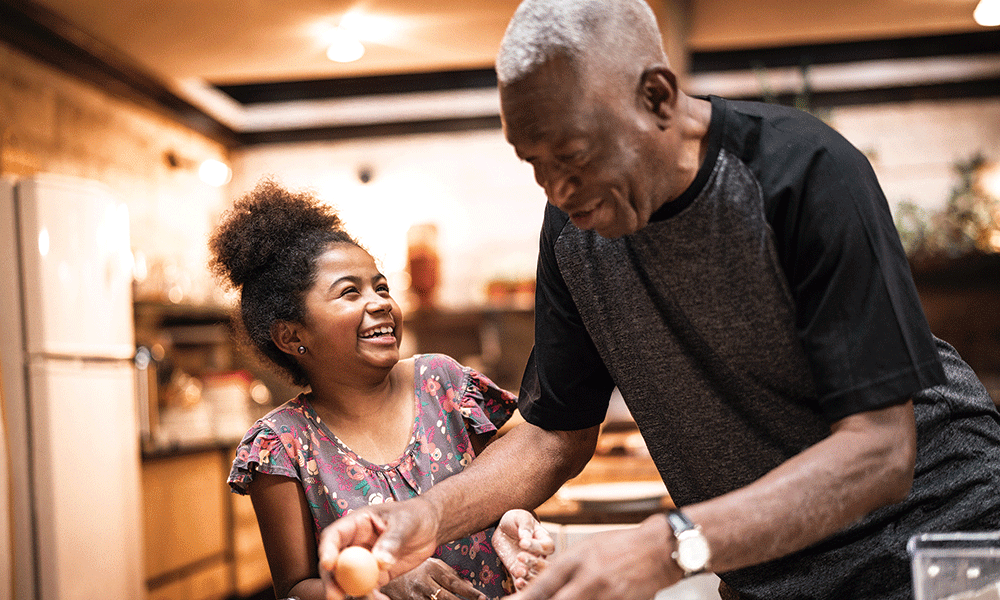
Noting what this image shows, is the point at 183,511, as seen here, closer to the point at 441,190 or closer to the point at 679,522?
the point at 441,190

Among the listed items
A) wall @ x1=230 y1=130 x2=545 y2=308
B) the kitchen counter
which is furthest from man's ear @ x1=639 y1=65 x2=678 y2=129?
wall @ x1=230 y1=130 x2=545 y2=308

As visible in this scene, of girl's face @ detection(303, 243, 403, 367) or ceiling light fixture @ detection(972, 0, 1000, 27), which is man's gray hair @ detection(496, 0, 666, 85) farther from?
ceiling light fixture @ detection(972, 0, 1000, 27)

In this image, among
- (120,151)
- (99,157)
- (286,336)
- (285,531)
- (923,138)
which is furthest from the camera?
(923,138)

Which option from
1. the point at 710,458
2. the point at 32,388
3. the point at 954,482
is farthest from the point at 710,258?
the point at 32,388

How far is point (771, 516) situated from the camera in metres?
0.92

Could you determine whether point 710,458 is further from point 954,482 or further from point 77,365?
point 77,365

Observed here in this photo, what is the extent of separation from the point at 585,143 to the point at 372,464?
900mm

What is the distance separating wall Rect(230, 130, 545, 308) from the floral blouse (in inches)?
205

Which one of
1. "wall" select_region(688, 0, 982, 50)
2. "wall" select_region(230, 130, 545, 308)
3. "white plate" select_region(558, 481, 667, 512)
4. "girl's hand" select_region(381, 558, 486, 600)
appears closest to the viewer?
"girl's hand" select_region(381, 558, 486, 600)

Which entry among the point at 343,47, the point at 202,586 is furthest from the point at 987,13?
the point at 202,586

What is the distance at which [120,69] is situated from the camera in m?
5.38

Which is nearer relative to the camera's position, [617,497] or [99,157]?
[617,497]

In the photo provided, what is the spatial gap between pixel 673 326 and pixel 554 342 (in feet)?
0.77

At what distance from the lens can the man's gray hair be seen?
0.99m
